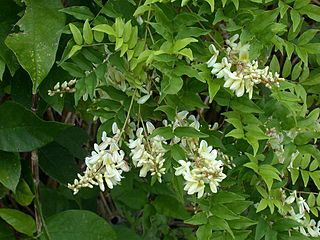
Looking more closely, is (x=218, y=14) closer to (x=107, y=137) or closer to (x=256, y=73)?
(x=256, y=73)

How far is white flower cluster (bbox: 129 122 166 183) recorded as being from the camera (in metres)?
1.00

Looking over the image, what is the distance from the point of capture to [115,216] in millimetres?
1930

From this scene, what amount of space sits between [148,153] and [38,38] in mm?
252

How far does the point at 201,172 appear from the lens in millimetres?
979

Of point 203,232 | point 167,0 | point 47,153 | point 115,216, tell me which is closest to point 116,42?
point 167,0

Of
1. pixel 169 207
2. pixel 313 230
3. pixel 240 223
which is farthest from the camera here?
pixel 169 207

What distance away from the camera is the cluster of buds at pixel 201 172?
97 cm

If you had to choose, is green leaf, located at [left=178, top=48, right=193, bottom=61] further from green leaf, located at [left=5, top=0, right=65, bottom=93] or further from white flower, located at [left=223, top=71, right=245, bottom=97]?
green leaf, located at [left=5, top=0, right=65, bottom=93]

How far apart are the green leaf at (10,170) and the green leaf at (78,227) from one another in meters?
0.16

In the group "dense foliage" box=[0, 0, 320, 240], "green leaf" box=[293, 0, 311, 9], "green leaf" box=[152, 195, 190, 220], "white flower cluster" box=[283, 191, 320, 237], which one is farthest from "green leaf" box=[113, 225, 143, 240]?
"green leaf" box=[293, 0, 311, 9]

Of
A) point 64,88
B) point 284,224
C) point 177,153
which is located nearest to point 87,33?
point 64,88

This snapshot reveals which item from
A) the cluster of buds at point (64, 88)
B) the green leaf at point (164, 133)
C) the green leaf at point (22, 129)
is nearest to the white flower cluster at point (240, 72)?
the green leaf at point (164, 133)

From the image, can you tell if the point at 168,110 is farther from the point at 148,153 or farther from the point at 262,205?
the point at 262,205

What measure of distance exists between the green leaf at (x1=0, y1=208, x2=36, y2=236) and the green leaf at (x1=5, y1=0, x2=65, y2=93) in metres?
0.37
